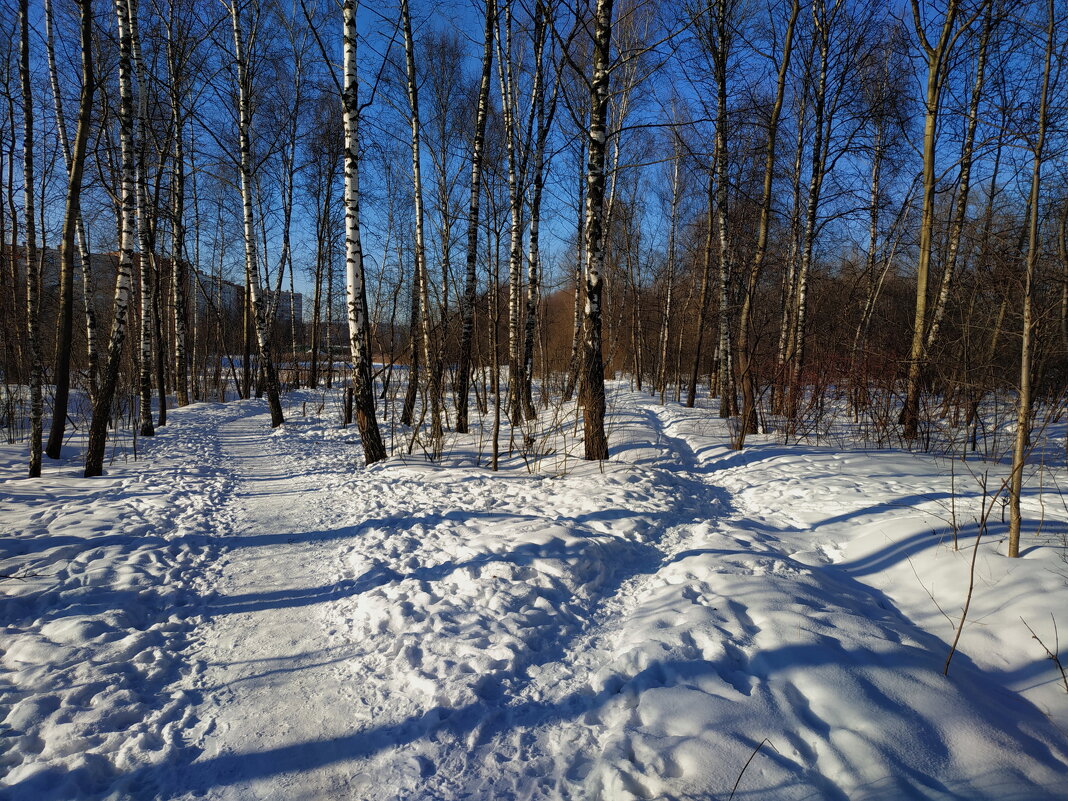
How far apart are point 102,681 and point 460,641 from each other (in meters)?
1.93

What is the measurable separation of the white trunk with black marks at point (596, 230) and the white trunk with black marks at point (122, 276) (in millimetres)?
6312

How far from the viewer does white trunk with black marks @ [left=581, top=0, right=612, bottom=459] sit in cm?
618

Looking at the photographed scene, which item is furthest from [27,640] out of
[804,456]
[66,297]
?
[804,456]

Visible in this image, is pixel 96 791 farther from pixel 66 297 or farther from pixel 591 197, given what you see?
pixel 591 197

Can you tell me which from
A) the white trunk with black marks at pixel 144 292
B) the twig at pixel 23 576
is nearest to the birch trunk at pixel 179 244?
the white trunk with black marks at pixel 144 292

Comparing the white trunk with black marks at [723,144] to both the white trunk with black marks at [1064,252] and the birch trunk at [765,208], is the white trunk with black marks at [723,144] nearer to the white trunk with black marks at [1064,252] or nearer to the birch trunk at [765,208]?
the birch trunk at [765,208]

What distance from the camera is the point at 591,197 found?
6.44 m

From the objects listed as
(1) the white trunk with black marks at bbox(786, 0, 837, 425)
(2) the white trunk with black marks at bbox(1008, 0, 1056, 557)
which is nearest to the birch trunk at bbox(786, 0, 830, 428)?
(1) the white trunk with black marks at bbox(786, 0, 837, 425)

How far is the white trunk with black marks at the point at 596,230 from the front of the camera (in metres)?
6.18

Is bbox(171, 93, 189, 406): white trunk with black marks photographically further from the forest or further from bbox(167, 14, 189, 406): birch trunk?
the forest

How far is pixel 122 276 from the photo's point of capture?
6742 millimetres

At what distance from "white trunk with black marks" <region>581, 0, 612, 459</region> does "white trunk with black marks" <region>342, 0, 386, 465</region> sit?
3.50m

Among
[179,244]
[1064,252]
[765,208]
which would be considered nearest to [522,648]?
[1064,252]

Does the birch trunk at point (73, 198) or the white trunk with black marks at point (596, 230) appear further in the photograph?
the white trunk with black marks at point (596, 230)
